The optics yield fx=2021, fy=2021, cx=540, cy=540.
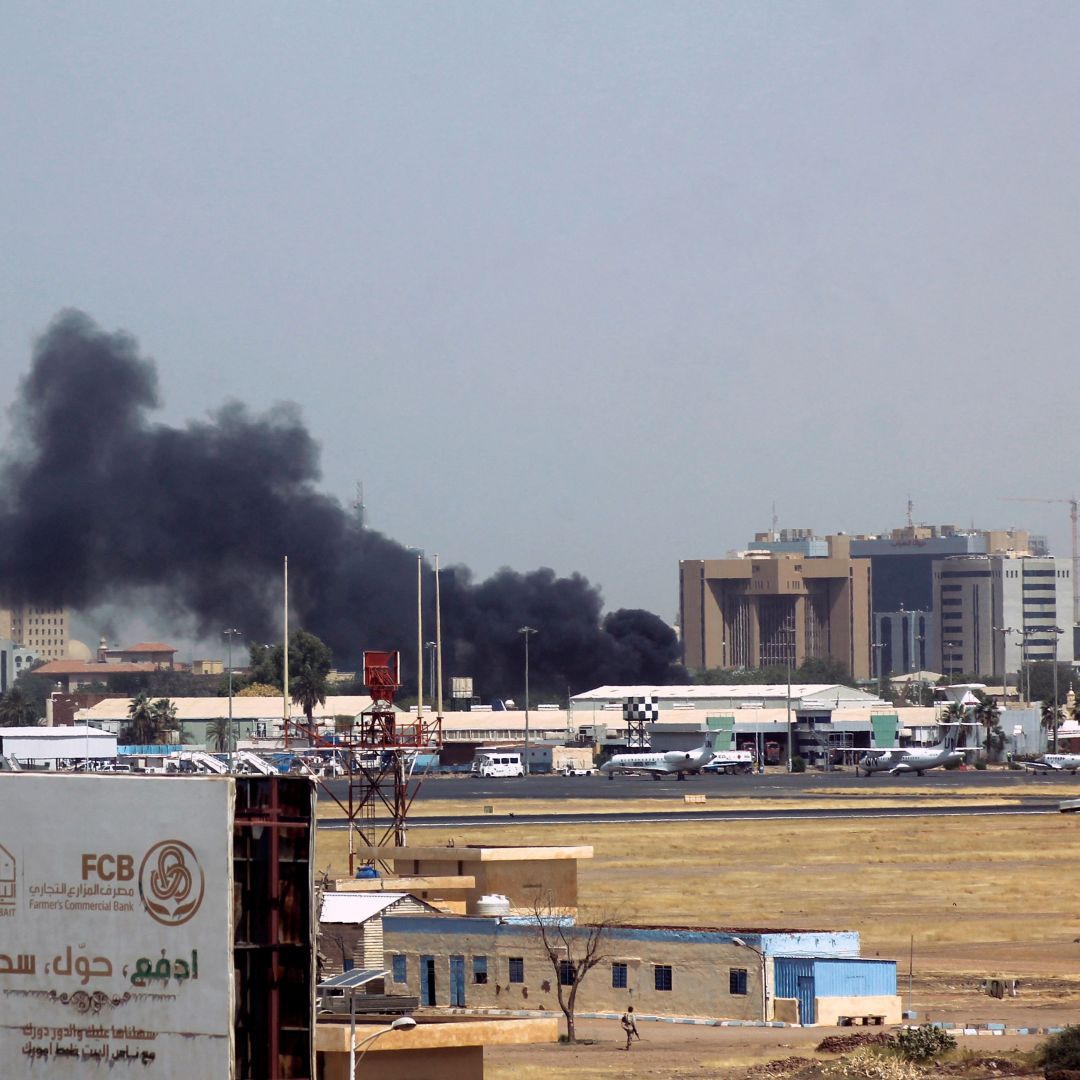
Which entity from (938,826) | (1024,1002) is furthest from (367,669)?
(938,826)

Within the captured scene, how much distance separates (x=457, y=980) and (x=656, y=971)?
163 inches

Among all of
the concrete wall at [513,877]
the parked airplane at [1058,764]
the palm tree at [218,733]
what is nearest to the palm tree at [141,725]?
the palm tree at [218,733]

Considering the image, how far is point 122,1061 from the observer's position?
68.3 feet

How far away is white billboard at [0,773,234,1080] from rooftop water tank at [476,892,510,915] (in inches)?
868

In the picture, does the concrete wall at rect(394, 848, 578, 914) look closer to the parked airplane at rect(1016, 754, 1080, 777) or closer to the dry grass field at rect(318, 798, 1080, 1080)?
the dry grass field at rect(318, 798, 1080, 1080)

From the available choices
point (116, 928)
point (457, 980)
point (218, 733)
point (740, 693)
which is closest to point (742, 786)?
point (218, 733)

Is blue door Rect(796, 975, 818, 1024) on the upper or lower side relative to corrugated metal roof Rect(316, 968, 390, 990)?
lower

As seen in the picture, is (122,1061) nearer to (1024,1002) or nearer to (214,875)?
(214,875)

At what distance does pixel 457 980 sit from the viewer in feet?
138

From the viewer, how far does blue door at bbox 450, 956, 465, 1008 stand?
42094 millimetres

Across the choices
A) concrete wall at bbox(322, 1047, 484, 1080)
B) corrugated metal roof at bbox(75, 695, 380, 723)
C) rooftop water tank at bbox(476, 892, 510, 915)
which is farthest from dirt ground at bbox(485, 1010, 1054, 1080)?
corrugated metal roof at bbox(75, 695, 380, 723)

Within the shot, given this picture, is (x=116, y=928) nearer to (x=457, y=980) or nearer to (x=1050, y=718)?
(x=457, y=980)

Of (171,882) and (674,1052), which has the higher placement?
(171,882)

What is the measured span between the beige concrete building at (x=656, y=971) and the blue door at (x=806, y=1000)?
2cm
